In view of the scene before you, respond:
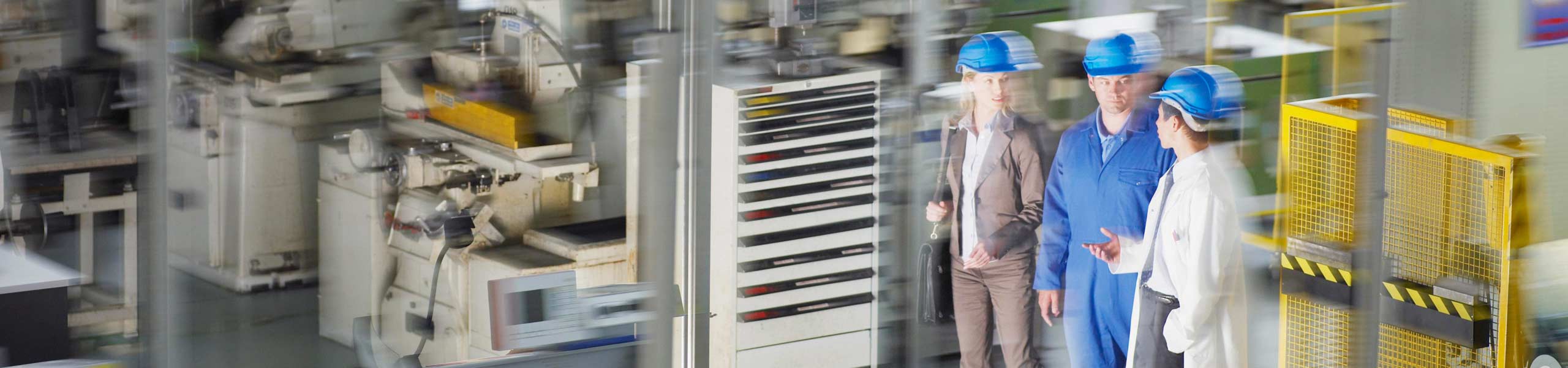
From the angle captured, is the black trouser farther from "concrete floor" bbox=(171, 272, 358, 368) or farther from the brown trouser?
"concrete floor" bbox=(171, 272, 358, 368)

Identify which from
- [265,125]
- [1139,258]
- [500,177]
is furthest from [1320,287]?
[265,125]

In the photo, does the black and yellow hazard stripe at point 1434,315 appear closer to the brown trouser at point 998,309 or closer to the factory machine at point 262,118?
the brown trouser at point 998,309

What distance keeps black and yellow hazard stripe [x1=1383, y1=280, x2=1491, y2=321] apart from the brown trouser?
3.43ft

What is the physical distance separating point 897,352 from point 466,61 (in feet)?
Result: 4.46

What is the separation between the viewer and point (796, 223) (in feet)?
13.2

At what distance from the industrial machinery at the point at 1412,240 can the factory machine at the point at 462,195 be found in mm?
1755

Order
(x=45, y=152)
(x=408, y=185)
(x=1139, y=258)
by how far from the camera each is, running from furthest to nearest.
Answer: (x=1139, y=258), (x=408, y=185), (x=45, y=152)

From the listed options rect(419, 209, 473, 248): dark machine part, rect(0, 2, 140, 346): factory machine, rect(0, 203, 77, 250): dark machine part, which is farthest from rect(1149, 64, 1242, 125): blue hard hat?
rect(0, 203, 77, 250): dark machine part

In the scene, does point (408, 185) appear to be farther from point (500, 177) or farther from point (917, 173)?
point (917, 173)

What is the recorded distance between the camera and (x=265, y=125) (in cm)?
315

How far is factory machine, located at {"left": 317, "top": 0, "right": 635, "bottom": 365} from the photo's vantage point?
10.7ft

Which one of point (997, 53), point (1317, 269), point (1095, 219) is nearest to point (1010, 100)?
point (997, 53)

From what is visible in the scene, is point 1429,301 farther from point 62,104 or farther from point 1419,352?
point 62,104

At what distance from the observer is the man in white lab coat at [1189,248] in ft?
12.0
